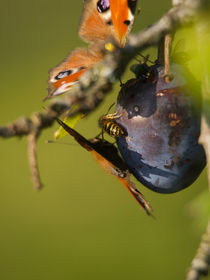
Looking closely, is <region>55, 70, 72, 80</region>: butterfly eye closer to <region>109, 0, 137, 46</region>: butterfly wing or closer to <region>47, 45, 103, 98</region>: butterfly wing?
<region>47, 45, 103, 98</region>: butterfly wing

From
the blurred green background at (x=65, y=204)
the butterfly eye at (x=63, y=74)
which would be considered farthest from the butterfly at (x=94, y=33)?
the blurred green background at (x=65, y=204)

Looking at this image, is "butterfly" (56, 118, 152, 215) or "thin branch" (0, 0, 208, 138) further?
"butterfly" (56, 118, 152, 215)

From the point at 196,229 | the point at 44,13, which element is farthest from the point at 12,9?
the point at 196,229

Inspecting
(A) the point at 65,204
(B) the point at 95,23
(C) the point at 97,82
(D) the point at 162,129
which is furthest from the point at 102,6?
(A) the point at 65,204

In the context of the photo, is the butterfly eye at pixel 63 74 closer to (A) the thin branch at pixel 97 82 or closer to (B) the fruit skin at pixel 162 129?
(B) the fruit skin at pixel 162 129

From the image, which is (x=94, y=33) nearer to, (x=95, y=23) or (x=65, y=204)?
(x=95, y=23)

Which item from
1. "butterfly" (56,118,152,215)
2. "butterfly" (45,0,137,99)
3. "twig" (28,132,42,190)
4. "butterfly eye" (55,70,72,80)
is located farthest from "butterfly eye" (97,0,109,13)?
"twig" (28,132,42,190)
